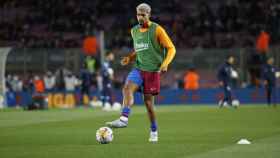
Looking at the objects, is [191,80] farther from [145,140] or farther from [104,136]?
[104,136]

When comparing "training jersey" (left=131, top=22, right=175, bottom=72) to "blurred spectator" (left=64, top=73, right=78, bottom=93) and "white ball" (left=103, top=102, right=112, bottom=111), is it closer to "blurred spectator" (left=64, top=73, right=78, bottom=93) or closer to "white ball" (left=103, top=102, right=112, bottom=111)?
"white ball" (left=103, top=102, right=112, bottom=111)

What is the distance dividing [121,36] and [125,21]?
81.8 inches

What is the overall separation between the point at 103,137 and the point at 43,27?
3403cm

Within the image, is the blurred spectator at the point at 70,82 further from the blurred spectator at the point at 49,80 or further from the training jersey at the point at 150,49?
the training jersey at the point at 150,49

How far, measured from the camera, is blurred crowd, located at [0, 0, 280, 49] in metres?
45.0

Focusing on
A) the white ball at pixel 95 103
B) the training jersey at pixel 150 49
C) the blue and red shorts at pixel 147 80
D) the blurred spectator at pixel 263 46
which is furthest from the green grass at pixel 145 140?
the blurred spectator at pixel 263 46

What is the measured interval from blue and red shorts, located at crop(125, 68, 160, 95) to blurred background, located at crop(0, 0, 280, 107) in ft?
74.0

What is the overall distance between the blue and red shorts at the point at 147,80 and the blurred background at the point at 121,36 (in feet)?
74.0

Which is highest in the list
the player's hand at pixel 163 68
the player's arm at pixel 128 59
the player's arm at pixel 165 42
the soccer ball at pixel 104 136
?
the player's arm at pixel 165 42

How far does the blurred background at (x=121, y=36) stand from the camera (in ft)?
134

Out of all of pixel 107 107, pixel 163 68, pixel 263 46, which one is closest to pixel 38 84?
pixel 107 107

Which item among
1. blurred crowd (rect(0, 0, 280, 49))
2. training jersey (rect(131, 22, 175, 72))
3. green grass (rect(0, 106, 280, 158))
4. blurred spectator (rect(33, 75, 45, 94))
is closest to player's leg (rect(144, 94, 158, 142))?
green grass (rect(0, 106, 280, 158))

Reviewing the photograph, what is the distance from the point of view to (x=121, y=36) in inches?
1818

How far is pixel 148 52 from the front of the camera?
15461mm
